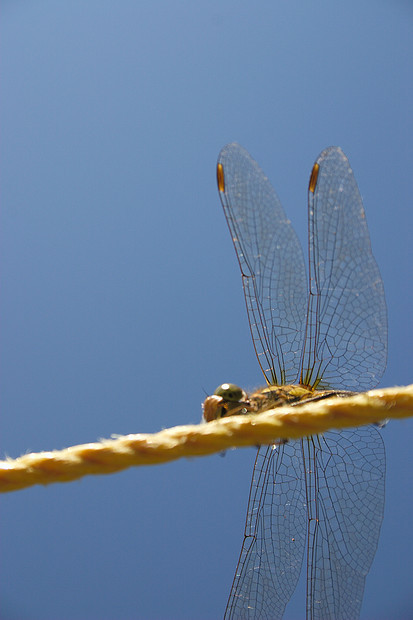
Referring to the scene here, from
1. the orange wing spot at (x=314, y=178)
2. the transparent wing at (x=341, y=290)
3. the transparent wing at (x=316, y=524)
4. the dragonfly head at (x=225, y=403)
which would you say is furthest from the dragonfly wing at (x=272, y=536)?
the orange wing spot at (x=314, y=178)

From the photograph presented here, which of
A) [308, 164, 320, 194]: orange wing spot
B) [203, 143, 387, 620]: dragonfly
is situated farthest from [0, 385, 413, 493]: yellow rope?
[308, 164, 320, 194]: orange wing spot

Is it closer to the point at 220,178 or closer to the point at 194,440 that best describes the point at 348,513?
the point at 194,440

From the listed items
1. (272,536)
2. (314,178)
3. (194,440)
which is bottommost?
(272,536)

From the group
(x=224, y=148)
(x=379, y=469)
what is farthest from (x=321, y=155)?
(x=379, y=469)

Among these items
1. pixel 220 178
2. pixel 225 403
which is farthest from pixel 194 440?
pixel 220 178

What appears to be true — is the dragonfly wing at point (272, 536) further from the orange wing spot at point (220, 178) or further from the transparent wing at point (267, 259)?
the orange wing spot at point (220, 178)

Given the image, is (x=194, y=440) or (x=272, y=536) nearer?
(x=194, y=440)

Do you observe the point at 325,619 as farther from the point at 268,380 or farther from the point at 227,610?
the point at 268,380
